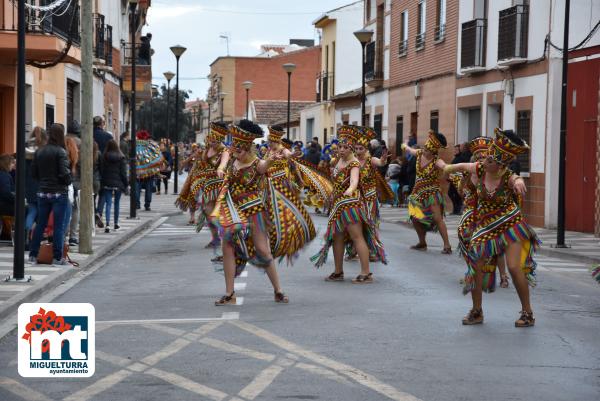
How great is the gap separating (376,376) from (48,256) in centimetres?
780

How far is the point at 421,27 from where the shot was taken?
34.4 metres

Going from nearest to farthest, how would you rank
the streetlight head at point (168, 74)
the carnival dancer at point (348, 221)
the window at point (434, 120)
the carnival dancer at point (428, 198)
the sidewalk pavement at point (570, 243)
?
the carnival dancer at point (348, 221) < the carnival dancer at point (428, 198) < the sidewalk pavement at point (570, 243) < the window at point (434, 120) < the streetlight head at point (168, 74)

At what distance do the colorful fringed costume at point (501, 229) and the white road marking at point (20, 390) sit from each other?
4145 mm

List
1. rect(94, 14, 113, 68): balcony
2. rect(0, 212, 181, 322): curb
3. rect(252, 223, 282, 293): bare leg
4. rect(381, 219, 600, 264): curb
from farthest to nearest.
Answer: rect(94, 14, 113, 68): balcony < rect(381, 219, 600, 264): curb < rect(252, 223, 282, 293): bare leg < rect(0, 212, 181, 322): curb

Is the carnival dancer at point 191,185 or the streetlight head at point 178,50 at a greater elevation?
the streetlight head at point 178,50

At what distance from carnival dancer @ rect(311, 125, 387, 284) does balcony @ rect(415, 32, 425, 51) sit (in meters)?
21.6

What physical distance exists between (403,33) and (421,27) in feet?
8.60

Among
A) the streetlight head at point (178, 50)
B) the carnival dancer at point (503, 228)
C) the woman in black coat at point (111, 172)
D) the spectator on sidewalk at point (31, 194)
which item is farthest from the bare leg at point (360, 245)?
the streetlight head at point (178, 50)

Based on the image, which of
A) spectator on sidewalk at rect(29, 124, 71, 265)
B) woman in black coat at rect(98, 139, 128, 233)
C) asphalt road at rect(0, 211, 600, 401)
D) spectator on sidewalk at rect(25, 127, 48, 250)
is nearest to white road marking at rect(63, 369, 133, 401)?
asphalt road at rect(0, 211, 600, 401)

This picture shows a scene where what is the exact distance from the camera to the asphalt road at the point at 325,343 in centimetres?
679

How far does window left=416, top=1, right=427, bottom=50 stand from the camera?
3394 centimetres

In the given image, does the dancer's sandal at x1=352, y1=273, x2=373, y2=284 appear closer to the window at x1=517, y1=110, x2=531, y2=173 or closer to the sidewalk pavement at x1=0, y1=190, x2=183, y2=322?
the sidewalk pavement at x1=0, y1=190, x2=183, y2=322

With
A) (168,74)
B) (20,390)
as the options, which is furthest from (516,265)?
(168,74)

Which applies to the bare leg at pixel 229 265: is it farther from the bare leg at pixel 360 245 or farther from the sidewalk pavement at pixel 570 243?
the sidewalk pavement at pixel 570 243
